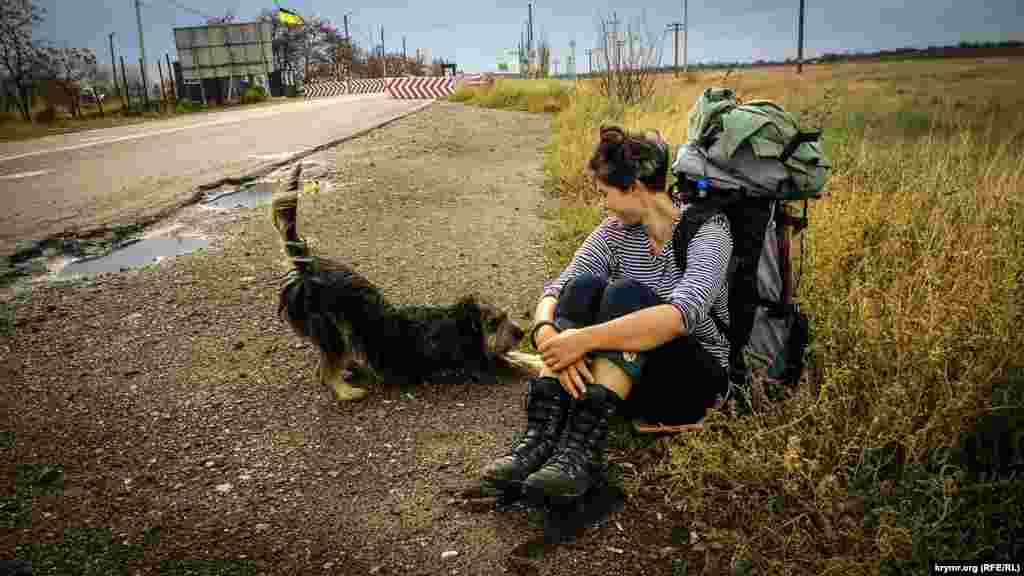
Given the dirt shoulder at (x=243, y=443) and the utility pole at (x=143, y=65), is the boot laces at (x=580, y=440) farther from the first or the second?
the utility pole at (x=143, y=65)

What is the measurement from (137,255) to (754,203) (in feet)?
16.5

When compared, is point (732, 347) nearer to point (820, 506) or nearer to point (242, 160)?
point (820, 506)

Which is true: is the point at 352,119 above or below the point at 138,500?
above

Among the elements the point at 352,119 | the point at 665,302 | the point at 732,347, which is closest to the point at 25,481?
the point at 665,302

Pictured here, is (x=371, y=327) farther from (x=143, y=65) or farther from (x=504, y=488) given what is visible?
(x=143, y=65)

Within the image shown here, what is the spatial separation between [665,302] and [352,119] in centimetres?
1662

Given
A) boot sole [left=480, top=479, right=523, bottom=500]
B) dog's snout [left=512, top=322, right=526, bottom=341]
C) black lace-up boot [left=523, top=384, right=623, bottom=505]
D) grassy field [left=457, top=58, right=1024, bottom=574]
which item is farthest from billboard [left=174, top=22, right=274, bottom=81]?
black lace-up boot [left=523, top=384, right=623, bottom=505]

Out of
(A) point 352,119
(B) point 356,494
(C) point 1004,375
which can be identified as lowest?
(B) point 356,494

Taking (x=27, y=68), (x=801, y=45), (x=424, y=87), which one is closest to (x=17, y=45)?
(x=27, y=68)

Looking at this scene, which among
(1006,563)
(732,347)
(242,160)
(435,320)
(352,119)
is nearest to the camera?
(1006,563)

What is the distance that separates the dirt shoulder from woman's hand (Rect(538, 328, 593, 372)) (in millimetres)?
599

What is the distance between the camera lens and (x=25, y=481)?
261 centimetres

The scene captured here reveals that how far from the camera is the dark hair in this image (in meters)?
2.56

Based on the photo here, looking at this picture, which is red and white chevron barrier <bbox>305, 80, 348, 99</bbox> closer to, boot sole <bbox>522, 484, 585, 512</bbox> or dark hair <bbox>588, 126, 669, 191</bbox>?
dark hair <bbox>588, 126, 669, 191</bbox>
